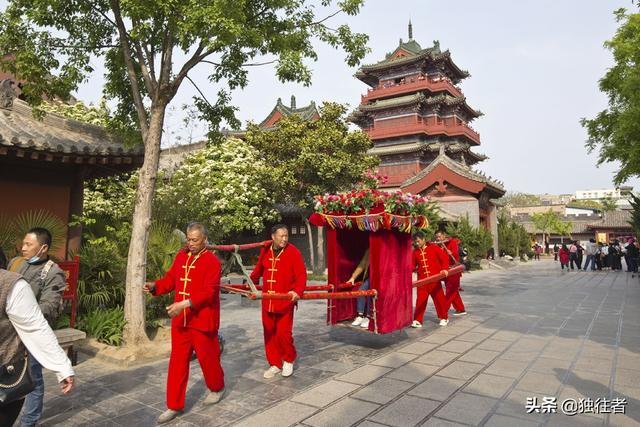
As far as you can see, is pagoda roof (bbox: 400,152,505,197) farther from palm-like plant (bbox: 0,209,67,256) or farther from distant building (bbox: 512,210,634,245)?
distant building (bbox: 512,210,634,245)

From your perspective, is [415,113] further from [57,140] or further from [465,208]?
[57,140]

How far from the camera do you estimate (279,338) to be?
16.1 feet

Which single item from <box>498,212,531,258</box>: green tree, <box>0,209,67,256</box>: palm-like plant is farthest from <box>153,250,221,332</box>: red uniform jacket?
<box>498,212,531,258</box>: green tree

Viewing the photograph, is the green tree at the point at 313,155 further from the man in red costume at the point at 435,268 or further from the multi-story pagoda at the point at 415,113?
the multi-story pagoda at the point at 415,113

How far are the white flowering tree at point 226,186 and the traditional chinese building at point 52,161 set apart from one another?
27.4ft

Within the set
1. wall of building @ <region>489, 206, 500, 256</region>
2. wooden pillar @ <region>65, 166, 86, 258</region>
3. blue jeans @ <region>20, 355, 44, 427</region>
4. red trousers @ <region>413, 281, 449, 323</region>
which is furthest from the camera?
wall of building @ <region>489, 206, 500, 256</region>

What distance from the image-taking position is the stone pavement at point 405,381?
12.2 feet

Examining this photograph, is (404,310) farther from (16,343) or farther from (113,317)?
(16,343)

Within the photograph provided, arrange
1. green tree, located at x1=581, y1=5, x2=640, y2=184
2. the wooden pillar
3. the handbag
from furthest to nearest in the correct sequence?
green tree, located at x1=581, y1=5, x2=640, y2=184 < the wooden pillar < the handbag

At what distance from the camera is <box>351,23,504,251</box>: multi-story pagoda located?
3183 cm

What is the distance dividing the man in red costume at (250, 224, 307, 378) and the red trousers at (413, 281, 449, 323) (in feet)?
11.6

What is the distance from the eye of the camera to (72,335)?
5094mm

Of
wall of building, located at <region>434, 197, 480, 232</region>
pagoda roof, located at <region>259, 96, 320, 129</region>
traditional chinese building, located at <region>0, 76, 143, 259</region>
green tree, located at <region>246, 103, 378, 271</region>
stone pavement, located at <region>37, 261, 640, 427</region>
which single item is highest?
pagoda roof, located at <region>259, 96, 320, 129</region>

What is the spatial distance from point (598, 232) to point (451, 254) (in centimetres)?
5231
